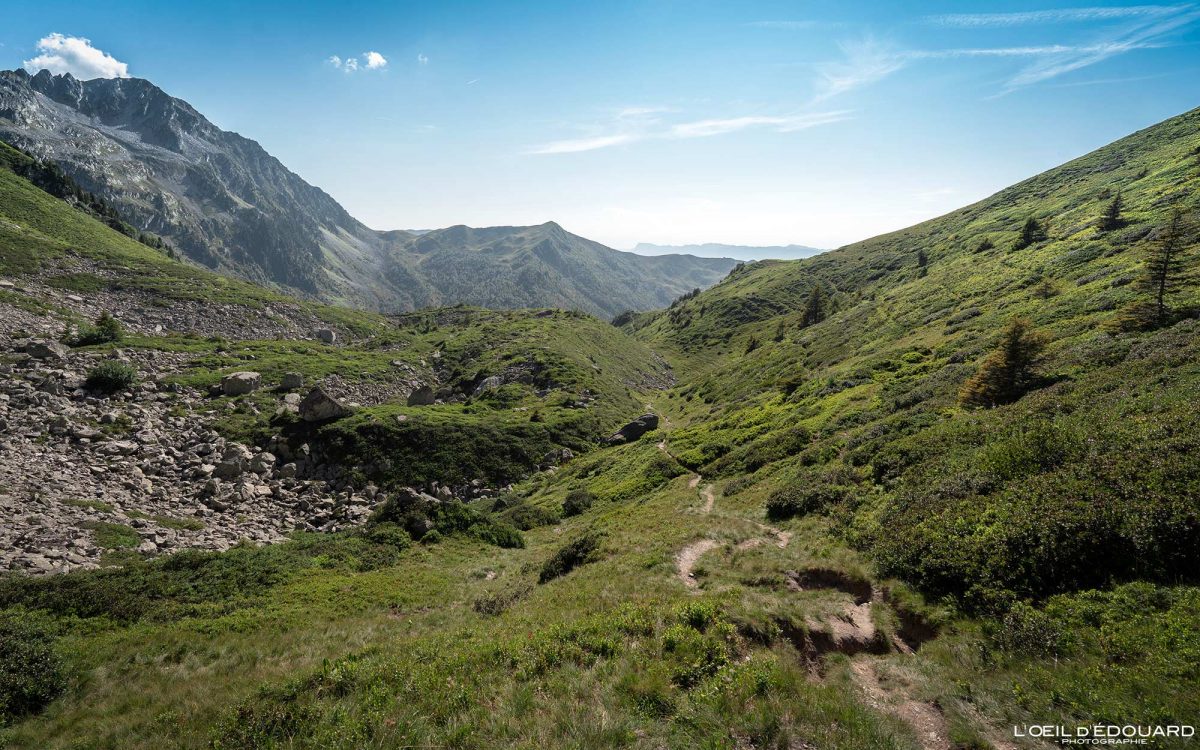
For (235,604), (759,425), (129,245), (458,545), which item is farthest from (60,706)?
(129,245)

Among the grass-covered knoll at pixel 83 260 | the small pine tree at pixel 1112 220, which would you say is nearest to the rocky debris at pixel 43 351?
the grass-covered knoll at pixel 83 260

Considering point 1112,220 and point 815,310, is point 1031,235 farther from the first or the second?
point 815,310

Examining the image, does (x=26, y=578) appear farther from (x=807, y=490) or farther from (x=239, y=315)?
(x=239, y=315)

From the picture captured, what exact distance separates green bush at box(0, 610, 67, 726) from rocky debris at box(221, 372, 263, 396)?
34.2 m

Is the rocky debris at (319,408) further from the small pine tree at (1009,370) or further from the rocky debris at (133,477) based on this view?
the small pine tree at (1009,370)

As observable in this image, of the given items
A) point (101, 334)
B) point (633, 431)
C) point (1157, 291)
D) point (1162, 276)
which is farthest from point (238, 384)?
point (1157, 291)

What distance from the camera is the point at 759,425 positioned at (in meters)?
41.4

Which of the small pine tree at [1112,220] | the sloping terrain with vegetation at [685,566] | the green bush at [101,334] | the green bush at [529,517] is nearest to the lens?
the sloping terrain with vegetation at [685,566]

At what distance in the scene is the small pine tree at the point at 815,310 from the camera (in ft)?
333

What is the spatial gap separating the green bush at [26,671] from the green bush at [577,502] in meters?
25.7

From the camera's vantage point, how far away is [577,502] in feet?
114

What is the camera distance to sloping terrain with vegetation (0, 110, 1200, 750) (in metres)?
8.74

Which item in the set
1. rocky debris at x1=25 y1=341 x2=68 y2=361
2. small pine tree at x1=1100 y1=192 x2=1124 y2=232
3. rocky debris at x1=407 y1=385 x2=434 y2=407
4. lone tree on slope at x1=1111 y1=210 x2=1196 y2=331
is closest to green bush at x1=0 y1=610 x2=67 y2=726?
rocky debris at x1=25 y1=341 x2=68 y2=361

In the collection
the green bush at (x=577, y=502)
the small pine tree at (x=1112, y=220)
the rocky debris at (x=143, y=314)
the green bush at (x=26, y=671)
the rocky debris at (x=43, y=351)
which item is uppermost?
the small pine tree at (x=1112, y=220)
